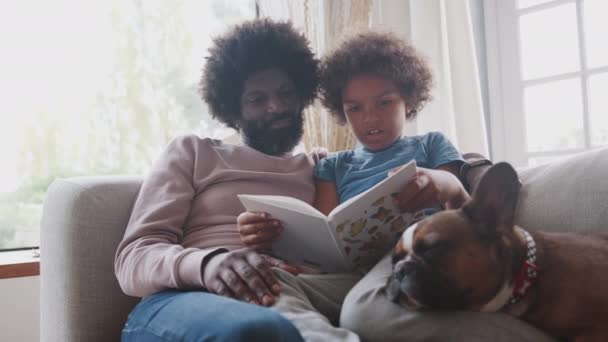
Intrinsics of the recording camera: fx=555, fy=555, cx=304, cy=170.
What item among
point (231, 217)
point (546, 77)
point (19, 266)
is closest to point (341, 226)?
point (231, 217)

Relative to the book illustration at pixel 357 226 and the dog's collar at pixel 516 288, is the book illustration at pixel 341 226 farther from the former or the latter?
the dog's collar at pixel 516 288

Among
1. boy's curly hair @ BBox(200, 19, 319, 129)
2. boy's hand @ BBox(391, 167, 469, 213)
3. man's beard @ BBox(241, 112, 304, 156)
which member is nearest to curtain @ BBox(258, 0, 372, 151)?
boy's curly hair @ BBox(200, 19, 319, 129)

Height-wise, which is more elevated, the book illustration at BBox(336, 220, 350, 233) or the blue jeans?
the book illustration at BBox(336, 220, 350, 233)

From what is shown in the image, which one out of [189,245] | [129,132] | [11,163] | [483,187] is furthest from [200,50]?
[483,187]

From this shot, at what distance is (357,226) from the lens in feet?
3.79

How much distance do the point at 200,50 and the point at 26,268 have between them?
1.26 m

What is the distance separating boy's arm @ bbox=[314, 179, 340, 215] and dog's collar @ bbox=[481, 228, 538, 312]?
0.63 meters

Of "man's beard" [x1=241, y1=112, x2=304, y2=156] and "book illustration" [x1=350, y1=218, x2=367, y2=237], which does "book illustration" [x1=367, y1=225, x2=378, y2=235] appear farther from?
"man's beard" [x1=241, y1=112, x2=304, y2=156]

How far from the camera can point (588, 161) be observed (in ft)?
4.09

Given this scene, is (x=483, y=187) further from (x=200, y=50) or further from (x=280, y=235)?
(x=200, y=50)

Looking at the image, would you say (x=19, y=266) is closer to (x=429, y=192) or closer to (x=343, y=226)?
(x=343, y=226)

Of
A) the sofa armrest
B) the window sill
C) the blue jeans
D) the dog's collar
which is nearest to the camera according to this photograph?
the blue jeans

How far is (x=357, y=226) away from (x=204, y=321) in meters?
0.38

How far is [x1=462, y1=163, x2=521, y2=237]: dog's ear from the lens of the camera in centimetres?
94
